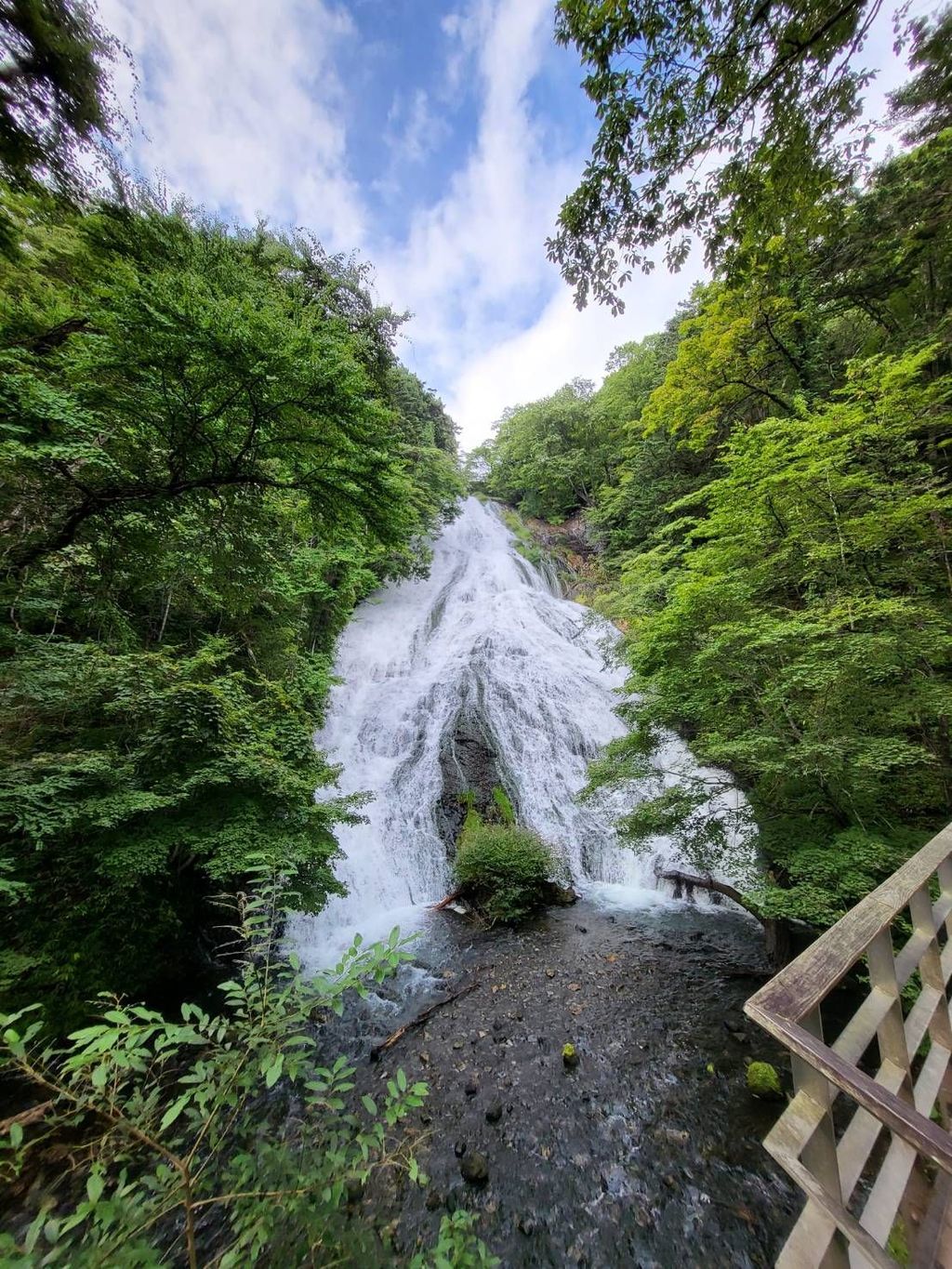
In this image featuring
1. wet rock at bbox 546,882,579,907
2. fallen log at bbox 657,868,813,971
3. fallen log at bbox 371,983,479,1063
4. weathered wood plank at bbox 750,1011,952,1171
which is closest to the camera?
weathered wood plank at bbox 750,1011,952,1171

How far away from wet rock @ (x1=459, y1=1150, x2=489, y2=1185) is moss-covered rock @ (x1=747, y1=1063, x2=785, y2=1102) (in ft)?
6.66

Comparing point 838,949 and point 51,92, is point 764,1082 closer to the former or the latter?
point 838,949

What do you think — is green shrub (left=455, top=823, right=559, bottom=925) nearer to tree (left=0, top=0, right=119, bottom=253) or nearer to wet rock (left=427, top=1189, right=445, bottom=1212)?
wet rock (left=427, top=1189, right=445, bottom=1212)

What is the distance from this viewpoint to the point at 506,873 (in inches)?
245

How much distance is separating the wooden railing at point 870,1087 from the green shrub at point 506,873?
13.6ft

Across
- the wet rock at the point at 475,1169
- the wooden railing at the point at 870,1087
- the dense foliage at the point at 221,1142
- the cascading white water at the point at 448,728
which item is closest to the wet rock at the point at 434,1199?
the wet rock at the point at 475,1169

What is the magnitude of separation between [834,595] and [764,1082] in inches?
163

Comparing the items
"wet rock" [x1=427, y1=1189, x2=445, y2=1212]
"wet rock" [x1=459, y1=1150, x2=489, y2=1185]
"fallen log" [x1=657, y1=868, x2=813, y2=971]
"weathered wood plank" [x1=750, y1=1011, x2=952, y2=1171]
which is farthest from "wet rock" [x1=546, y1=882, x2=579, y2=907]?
"weathered wood plank" [x1=750, y1=1011, x2=952, y2=1171]

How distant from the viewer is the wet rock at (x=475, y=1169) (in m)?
2.95

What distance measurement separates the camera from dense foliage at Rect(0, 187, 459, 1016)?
2971mm

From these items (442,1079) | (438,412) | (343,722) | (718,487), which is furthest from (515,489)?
(442,1079)

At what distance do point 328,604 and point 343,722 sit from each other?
2882 millimetres

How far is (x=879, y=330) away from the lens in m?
8.46

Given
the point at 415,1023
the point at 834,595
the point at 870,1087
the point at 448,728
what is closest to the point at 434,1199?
the point at 415,1023
